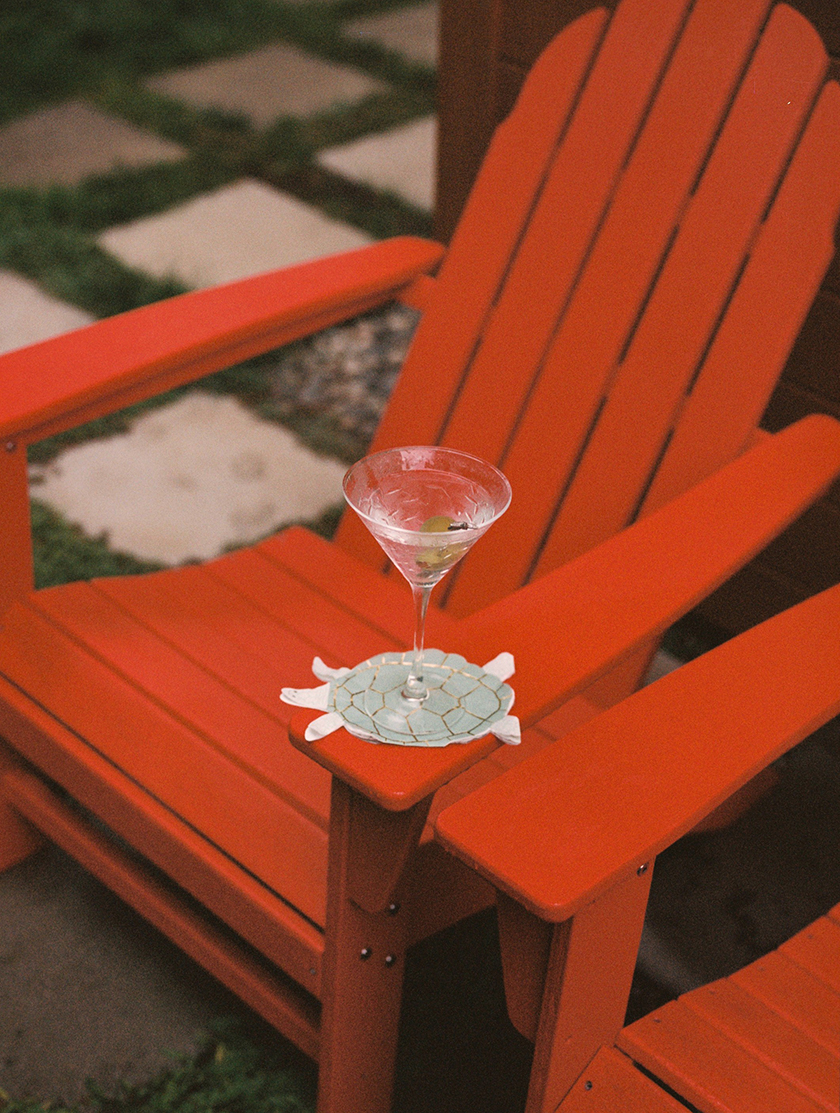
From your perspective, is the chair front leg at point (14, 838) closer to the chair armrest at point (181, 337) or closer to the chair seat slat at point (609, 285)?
the chair armrest at point (181, 337)

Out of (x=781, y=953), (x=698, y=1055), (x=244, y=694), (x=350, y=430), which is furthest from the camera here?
(x=350, y=430)

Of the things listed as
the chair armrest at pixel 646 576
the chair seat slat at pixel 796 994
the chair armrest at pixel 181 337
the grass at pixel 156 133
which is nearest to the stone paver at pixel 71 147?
the grass at pixel 156 133

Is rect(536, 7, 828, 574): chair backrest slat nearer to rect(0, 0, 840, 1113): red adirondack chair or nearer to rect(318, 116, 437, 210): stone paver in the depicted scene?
rect(0, 0, 840, 1113): red adirondack chair

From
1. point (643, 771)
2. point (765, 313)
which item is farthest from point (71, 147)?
point (643, 771)

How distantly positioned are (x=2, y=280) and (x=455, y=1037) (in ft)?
8.97

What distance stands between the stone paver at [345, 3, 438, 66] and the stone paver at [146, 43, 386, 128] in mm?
339

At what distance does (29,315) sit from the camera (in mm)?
3471

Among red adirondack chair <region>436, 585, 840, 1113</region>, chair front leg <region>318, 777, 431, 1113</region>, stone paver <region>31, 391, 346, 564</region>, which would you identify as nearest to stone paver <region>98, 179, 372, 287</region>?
stone paver <region>31, 391, 346, 564</region>

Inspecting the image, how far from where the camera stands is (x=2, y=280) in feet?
12.0

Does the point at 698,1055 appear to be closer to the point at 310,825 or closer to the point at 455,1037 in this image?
the point at 310,825

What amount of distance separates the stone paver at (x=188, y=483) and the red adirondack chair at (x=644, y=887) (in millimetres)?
1694

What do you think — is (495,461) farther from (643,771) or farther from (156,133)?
(156,133)

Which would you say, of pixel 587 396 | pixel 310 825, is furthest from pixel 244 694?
pixel 587 396

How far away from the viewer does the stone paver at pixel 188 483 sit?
2807 mm
